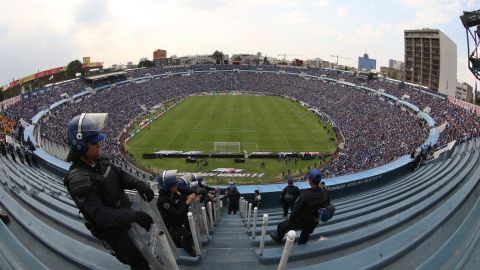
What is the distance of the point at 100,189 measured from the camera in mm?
3402

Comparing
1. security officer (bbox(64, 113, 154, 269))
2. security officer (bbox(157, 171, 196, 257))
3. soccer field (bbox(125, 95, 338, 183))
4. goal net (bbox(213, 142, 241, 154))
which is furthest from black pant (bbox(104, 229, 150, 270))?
goal net (bbox(213, 142, 241, 154))

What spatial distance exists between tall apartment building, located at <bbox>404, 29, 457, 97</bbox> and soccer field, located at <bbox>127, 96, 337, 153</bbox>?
49.7 metres

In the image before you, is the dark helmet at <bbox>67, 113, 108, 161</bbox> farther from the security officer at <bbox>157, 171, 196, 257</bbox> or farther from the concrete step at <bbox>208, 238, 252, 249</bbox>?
Answer: the concrete step at <bbox>208, 238, 252, 249</bbox>

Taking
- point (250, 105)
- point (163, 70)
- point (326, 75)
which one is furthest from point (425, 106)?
point (163, 70)

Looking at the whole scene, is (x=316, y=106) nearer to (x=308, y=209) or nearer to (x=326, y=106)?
(x=326, y=106)

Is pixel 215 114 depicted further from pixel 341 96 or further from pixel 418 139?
pixel 418 139

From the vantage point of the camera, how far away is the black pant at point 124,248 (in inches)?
136

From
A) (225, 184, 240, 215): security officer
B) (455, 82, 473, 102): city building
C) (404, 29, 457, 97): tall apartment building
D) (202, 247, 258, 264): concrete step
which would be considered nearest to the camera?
(202, 247, 258, 264): concrete step

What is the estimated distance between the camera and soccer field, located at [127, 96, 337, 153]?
1587 inches

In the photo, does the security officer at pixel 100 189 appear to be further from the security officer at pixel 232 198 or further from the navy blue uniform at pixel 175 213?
the security officer at pixel 232 198

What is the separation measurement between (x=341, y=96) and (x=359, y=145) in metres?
27.9

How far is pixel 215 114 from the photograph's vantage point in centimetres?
5694

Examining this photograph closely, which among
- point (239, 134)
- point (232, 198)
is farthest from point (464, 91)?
point (232, 198)

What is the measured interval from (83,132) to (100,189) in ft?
1.85
